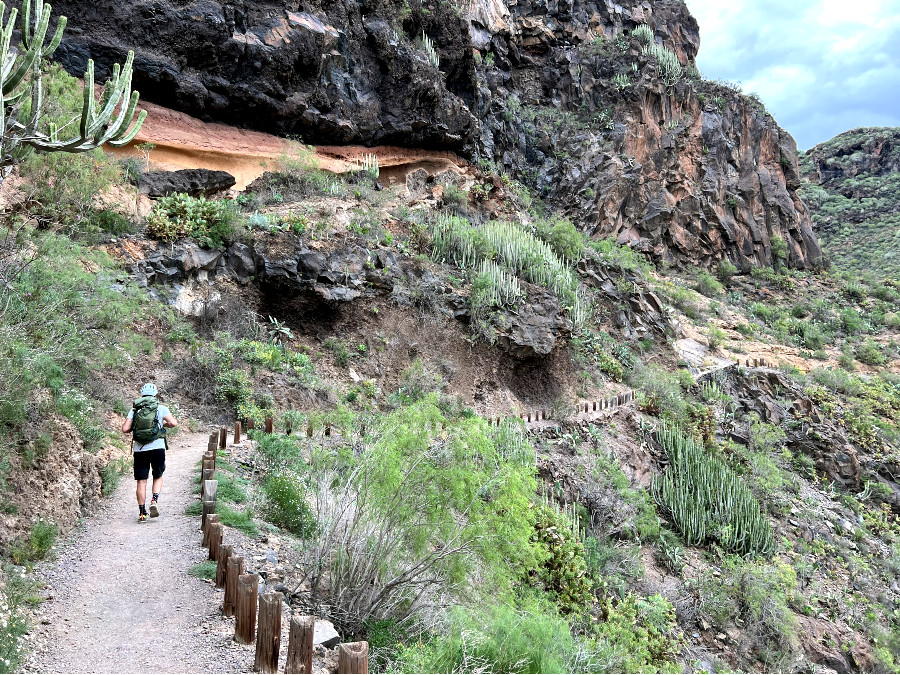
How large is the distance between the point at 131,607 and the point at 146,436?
7.14ft

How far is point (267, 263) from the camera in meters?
15.5

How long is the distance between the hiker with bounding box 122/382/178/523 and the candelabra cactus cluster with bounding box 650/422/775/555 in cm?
1236

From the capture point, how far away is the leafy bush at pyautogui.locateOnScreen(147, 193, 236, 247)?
14382 millimetres

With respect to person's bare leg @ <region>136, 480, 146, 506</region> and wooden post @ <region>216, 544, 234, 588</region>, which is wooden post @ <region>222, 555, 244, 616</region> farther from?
person's bare leg @ <region>136, 480, 146, 506</region>

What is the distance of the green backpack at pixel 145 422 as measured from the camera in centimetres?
617

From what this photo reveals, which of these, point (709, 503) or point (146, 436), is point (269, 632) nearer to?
point (146, 436)

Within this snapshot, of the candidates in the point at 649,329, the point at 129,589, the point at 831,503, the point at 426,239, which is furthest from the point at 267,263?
the point at 831,503

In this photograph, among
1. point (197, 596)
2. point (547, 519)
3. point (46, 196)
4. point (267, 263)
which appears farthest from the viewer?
point (267, 263)

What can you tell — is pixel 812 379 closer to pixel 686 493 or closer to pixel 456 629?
pixel 686 493

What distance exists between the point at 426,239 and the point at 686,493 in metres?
11.9

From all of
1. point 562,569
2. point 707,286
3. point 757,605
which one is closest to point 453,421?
point 562,569

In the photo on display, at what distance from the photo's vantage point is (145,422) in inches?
243

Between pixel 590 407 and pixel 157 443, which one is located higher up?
pixel 157 443

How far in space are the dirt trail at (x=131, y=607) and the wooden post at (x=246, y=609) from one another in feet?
0.35
